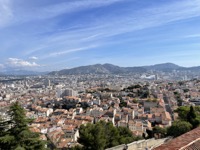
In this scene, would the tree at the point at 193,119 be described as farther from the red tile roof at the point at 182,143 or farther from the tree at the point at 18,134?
the red tile roof at the point at 182,143

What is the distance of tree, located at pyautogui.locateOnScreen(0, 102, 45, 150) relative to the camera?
8508 millimetres

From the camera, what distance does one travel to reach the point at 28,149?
28.4 ft

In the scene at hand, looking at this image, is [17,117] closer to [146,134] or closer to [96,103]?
[146,134]

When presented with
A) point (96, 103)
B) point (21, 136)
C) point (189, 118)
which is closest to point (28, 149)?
point (21, 136)

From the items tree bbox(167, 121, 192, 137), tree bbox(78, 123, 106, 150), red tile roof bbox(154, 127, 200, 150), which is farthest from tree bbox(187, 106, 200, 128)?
red tile roof bbox(154, 127, 200, 150)

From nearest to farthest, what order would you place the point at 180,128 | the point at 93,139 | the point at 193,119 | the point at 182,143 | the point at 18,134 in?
the point at 182,143, the point at 18,134, the point at 93,139, the point at 180,128, the point at 193,119

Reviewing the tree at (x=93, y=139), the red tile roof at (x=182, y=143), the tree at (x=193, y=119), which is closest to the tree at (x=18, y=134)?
the red tile roof at (x=182, y=143)

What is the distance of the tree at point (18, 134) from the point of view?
8508 millimetres

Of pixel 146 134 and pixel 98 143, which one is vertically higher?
pixel 98 143

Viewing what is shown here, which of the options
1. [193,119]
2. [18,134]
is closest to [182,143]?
[18,134]

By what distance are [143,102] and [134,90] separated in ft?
53.5

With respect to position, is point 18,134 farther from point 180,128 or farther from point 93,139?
point 180,128

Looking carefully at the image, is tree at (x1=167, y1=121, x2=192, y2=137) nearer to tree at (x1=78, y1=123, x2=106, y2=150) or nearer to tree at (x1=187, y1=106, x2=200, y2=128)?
tree at (x1=187, y1=106, x2=200, y2=128)

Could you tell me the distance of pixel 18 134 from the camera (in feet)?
28.4
